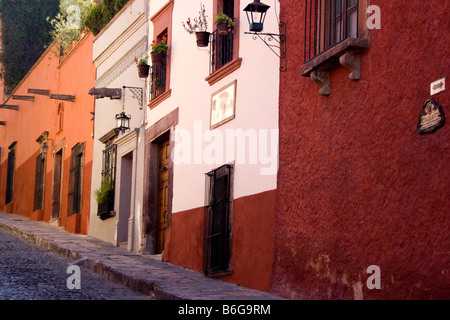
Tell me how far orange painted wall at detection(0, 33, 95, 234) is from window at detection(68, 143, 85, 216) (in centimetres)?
25

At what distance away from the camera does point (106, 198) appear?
17.1 metres

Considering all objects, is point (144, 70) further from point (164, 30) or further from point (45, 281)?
point (45, 281)

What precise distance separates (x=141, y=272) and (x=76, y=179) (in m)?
9.42

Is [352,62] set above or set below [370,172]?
above

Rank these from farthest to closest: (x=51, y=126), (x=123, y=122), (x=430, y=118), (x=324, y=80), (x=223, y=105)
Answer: (x=51, y=126)
(x=123, y=122)
(x=223, y=105)
(x=324, y=80)
(x=430, y=118)

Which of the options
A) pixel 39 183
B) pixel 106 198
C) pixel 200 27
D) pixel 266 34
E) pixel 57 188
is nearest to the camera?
pixel 266 34

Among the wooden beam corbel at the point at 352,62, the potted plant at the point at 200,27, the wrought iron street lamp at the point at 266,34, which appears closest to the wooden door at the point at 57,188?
the potted plant at the point at 200,27

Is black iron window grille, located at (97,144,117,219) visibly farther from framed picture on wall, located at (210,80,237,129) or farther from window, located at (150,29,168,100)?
framed picture on wall, located at (210,80,237,129)

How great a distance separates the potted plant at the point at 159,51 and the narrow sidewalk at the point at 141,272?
3609 mm

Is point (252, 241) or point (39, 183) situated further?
point (39, 183)

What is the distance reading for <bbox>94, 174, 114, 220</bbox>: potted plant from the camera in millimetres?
17031

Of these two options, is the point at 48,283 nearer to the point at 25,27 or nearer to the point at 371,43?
the point at 371,43

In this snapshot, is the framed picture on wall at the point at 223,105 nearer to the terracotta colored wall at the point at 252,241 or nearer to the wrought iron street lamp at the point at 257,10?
the terracotta colored wall at the point at 252,241

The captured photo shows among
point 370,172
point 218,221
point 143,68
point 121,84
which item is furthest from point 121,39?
point 370,172
